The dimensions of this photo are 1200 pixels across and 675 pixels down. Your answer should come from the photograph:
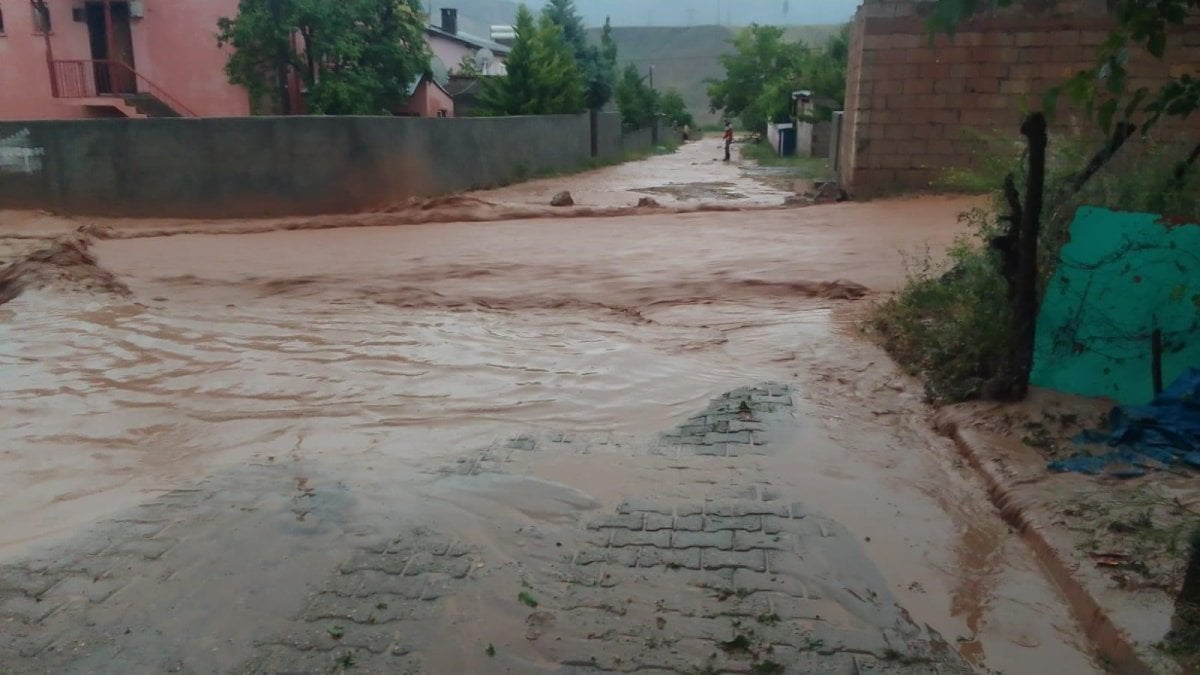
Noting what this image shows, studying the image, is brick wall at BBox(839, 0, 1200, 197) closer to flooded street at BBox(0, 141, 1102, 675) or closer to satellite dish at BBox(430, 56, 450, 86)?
flooded street at BBox(0, 141, 1102, 675)

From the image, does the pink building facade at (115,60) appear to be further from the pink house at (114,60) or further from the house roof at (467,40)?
the house roof at (467,40)

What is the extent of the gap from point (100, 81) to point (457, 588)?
986 inches

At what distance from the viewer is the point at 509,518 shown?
4.22m

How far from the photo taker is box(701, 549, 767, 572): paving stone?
12.3 feet

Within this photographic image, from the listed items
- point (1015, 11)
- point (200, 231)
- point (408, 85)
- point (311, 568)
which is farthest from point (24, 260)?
point (408, 85)

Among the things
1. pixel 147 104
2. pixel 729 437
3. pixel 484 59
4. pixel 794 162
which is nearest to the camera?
pixel 729 437

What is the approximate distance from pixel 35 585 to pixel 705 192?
18.6 meters

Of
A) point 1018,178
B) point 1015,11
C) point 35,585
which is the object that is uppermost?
point 1015,11

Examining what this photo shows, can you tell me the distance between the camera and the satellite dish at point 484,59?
40072 millimetres

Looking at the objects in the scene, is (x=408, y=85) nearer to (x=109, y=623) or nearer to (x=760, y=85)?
(x=109, y=623)

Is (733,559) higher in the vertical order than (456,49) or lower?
lower

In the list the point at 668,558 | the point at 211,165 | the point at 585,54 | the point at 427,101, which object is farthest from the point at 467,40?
the point at 668,558

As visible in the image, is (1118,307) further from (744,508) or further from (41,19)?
Answer: (41,19)

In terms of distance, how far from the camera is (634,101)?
44.2m
